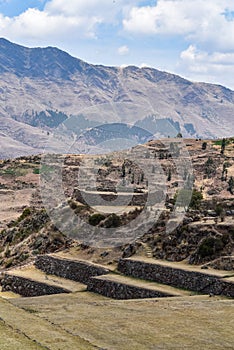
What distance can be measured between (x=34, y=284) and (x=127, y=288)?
27.3 ft

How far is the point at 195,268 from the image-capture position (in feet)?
126

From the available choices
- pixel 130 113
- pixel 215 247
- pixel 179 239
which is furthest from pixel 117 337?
pixel 130 113

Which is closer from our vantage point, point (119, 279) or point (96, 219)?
point (119, 279)

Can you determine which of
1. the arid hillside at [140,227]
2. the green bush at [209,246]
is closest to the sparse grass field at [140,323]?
the green bush at [209,246]

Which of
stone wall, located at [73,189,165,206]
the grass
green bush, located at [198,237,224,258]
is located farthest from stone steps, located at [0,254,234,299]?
the grass

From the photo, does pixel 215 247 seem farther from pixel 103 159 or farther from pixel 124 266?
pixel 103 159

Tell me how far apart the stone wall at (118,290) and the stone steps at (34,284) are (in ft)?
4.10

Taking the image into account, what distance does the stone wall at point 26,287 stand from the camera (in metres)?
40.8

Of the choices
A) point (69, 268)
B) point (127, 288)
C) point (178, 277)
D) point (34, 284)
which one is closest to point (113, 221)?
point (69, 268)

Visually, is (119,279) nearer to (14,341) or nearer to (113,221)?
(113,221)

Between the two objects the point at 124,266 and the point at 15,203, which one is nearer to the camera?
the point at 124,266

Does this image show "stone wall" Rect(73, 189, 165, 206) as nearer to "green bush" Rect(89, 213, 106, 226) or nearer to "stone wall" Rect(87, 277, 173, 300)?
"green bush" Rect(89, 213, 106, 226)

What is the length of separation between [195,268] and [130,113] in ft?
424

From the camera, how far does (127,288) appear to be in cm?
3778
